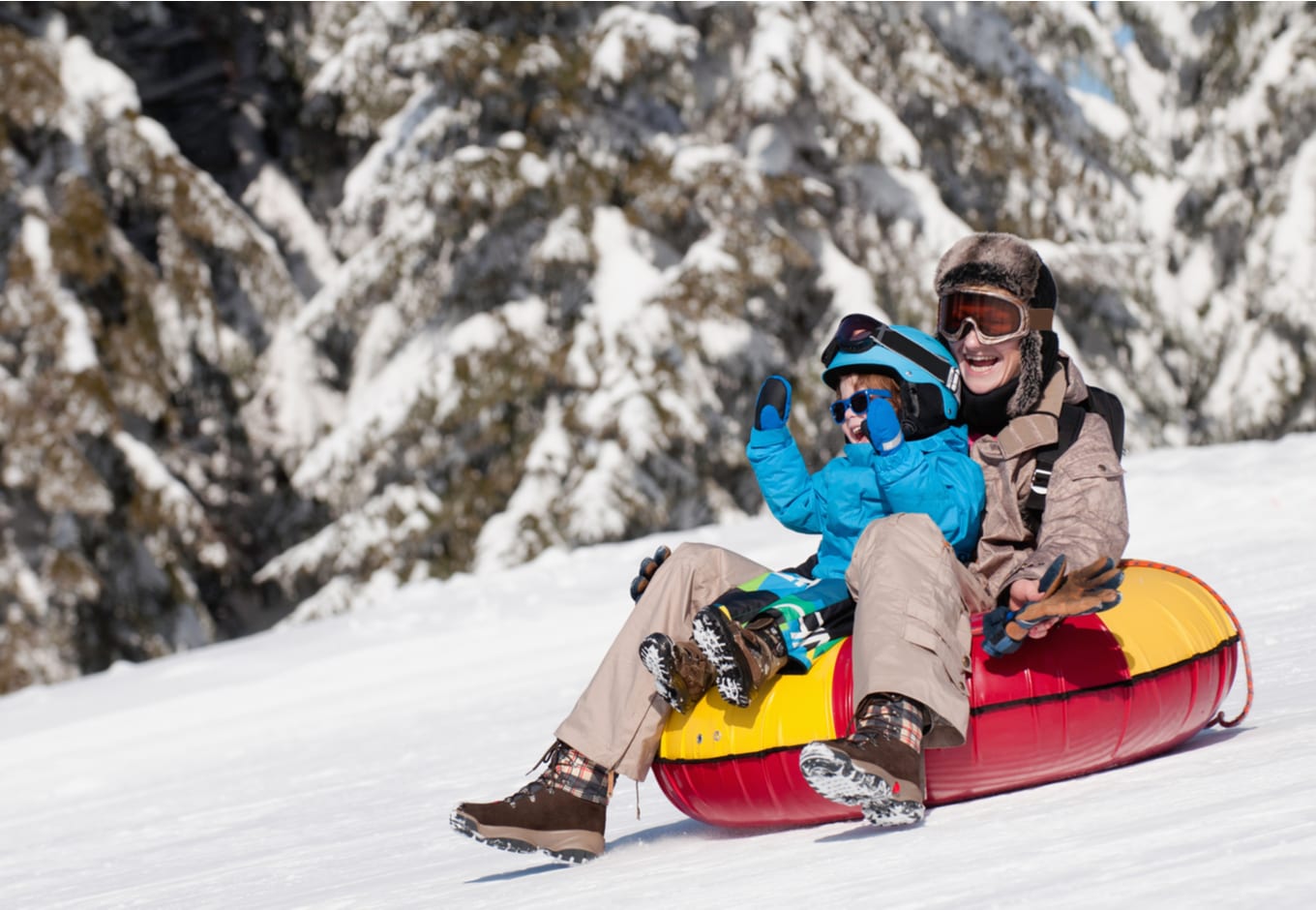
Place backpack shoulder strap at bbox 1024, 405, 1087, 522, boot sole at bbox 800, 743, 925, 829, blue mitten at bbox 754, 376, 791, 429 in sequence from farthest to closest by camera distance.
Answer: blue mitten at bbox 754, 376, 791, 429
backpack shoulder strap at bbox 1024, 405, 1087, 522
boot sole at bbox 800, 743, 925, 829

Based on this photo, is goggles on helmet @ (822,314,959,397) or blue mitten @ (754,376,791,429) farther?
blue mitten @ (754,376,791,429)

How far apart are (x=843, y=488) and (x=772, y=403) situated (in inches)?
11.2

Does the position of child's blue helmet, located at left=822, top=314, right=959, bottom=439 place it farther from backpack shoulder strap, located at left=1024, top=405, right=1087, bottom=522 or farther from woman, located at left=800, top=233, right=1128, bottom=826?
backpack shoulder strap, located at left=1024, top=405, right=1087, bottom=522

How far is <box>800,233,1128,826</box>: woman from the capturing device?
2.90m

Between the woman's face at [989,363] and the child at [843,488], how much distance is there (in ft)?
0.23

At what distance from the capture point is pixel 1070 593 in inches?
116

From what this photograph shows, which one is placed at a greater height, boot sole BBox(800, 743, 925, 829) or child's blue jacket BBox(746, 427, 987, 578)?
child's blue jacket BBox(746, 427, 987, 578)

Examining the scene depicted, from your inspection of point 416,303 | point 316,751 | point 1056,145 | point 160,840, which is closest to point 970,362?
point 160,840

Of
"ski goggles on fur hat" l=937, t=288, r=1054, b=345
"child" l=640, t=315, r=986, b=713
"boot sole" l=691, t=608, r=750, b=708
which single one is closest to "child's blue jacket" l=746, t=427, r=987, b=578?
"child" l=640, t=315, r=986, b=713

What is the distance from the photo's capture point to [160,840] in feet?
16.3

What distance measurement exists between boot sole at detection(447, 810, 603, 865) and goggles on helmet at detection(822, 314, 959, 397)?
1.27 meters

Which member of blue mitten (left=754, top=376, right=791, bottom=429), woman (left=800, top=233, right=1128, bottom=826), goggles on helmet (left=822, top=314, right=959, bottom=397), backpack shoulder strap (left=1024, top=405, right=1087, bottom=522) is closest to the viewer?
woman (left=800, top=233, right=1128, bottom=826)

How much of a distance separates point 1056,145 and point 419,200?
6.16m

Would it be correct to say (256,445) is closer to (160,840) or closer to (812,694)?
(160,840)
